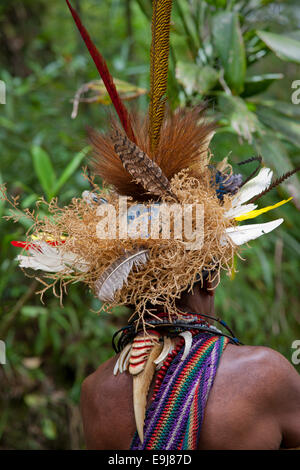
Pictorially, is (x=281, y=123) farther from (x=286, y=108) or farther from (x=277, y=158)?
(x=277, y=158)

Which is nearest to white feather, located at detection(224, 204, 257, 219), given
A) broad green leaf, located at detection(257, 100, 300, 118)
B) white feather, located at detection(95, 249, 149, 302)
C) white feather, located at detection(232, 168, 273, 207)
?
white feather, located at detection(232, 168, 273, 207)

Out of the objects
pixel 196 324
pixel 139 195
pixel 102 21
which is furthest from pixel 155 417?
pixel 102 21

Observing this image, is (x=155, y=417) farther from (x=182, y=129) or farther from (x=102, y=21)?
(x=102, y=21)

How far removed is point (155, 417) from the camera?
90 centimetres

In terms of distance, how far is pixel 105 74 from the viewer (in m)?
0.88

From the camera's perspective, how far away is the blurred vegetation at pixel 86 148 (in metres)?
1.48

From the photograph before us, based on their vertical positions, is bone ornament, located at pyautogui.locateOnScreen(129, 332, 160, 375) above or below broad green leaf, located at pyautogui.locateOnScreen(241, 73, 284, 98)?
below

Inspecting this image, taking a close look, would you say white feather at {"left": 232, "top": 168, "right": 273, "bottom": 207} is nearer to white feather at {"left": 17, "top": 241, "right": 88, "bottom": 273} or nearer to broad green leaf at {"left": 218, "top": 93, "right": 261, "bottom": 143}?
broad green leaf at {"left": 218, "top": 93, "right": 261, "bottom": 143}

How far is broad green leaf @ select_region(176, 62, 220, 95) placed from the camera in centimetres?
139

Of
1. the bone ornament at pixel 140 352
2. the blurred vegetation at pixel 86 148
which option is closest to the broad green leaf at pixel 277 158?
the blurred vegetation at pixel 86 148

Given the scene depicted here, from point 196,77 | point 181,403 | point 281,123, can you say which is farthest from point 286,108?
point 181,403

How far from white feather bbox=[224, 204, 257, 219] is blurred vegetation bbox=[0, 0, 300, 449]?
35cm

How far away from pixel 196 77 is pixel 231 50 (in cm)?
15

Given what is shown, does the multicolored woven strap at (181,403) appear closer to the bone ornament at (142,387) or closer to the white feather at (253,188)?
the bone ornament at (142,387)
